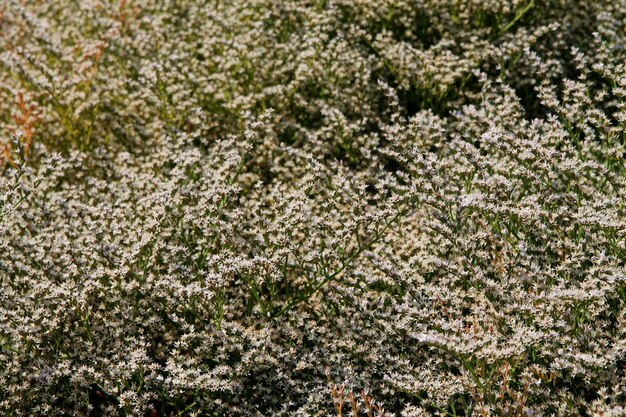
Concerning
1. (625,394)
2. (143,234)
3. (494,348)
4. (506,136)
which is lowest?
(625,394)

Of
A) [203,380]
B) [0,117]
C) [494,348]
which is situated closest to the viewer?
[494,348]

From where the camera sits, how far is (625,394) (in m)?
3.26

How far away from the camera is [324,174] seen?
15.1 feet

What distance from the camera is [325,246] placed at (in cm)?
424

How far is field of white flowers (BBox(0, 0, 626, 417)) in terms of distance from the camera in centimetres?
341

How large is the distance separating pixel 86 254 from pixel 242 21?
3298 millimetres

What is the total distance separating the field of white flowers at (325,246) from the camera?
3408mm

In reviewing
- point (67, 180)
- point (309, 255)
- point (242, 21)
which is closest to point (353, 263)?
point (309, 255)

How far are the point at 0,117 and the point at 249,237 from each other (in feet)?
11.3

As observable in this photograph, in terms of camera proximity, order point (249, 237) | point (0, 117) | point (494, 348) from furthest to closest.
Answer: point (0, 117) < point (249, 237) < point (494, 348)

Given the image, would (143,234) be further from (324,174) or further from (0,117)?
(0,117)

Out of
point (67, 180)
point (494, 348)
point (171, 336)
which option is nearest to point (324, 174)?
point (171, 336)

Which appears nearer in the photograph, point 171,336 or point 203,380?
point 203,380

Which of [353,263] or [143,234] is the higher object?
[143,234]
